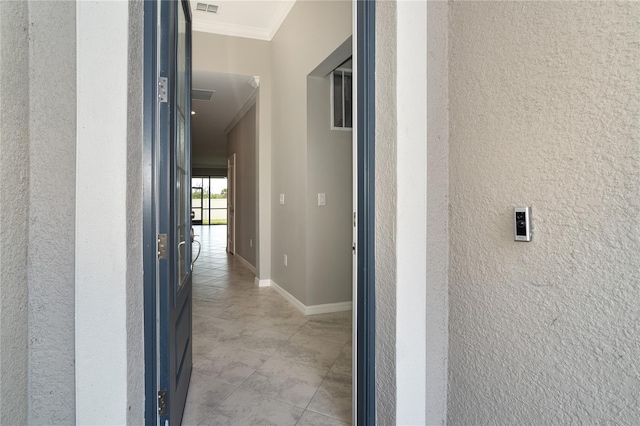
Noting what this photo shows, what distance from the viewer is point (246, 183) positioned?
616 cm

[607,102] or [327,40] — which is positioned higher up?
[327,40]

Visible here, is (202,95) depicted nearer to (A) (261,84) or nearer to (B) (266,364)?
(A) (261,84)

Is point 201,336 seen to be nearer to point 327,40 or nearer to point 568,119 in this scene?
point 327,40

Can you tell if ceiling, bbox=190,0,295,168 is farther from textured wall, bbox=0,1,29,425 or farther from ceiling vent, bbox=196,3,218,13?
textured wall, bbox=0,1,29,425

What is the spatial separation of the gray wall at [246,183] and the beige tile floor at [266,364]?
181 centimetres

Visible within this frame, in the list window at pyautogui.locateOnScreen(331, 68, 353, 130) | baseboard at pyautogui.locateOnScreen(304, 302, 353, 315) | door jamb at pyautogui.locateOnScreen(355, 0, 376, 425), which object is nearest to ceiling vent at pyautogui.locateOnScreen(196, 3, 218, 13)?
window at pyautogui.locateOnScreen(331, 68, 353, 130)

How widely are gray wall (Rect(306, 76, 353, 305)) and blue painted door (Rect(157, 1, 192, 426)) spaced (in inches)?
65.4

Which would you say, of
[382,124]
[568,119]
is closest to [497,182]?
[568,119]

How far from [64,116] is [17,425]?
81 cm

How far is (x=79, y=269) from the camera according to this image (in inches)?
40.0

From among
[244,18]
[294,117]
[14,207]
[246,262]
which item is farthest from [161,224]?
[246,262]

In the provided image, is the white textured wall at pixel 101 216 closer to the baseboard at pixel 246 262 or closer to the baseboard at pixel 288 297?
the baseboard at pixel 288 297

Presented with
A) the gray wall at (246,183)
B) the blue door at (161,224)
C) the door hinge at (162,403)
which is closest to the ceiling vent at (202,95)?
the gray wall at (246,183)

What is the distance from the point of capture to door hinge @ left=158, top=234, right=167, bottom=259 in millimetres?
1287
